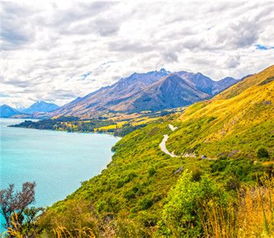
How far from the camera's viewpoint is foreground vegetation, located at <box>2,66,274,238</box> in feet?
17.5

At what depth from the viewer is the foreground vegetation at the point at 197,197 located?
5.33 meters

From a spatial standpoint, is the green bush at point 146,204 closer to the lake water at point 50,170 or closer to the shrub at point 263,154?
the shrub at point 263,154

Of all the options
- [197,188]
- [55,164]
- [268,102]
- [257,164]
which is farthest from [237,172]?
[55,164]

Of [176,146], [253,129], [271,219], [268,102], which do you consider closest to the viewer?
[271,219]

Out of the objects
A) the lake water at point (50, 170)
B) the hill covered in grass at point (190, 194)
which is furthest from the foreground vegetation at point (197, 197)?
the lake water at point (50, 170)

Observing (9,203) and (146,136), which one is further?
(146,136)

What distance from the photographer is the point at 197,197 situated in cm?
1800

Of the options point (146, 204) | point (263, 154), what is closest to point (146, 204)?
point (146, 204)

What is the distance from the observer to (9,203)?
41.1 metres

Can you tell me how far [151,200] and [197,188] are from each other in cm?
2109

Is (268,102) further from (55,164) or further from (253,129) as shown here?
(55,164)

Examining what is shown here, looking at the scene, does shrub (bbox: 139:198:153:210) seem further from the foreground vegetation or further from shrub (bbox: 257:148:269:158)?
shrub (bbox: 257:148:269:158)

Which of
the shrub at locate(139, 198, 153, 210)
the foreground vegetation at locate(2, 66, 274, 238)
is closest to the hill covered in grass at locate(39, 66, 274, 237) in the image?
the foreground vegetation at locate(2, 66, 274, 238)

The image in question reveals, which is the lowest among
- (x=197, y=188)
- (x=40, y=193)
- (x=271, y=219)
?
(x=40, y=193)
